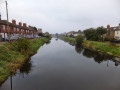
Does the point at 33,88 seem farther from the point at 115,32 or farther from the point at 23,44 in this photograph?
the point at 115,32

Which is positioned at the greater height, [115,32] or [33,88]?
[115,32]

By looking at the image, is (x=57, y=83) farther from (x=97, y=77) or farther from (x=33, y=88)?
(x=97, y=77)

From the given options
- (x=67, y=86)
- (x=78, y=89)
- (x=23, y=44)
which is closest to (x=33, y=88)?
(x=67, y=86)

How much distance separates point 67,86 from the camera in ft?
41.7

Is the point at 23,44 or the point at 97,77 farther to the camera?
the point at 23,44

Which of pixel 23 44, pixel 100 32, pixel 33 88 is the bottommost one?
pixel 33 88

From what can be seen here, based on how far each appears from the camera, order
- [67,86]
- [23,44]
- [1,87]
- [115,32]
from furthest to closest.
Result: 1. [115,32]
2. [23,44]
3. [67,86]
4. [1,87]

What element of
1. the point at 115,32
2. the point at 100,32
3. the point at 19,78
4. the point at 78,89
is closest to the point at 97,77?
the point at 78,89

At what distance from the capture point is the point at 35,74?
53.5 feet

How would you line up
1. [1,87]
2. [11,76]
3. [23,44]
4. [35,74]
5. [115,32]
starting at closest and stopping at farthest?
[1,87] < [11,76] < [35,74] < [23,44] < [115,32]

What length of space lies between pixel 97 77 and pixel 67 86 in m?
5.75

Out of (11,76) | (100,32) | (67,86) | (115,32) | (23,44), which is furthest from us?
(115,32)

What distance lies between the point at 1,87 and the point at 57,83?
23.1ft

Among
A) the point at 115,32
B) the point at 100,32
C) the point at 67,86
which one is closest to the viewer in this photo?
the point at 67,86
